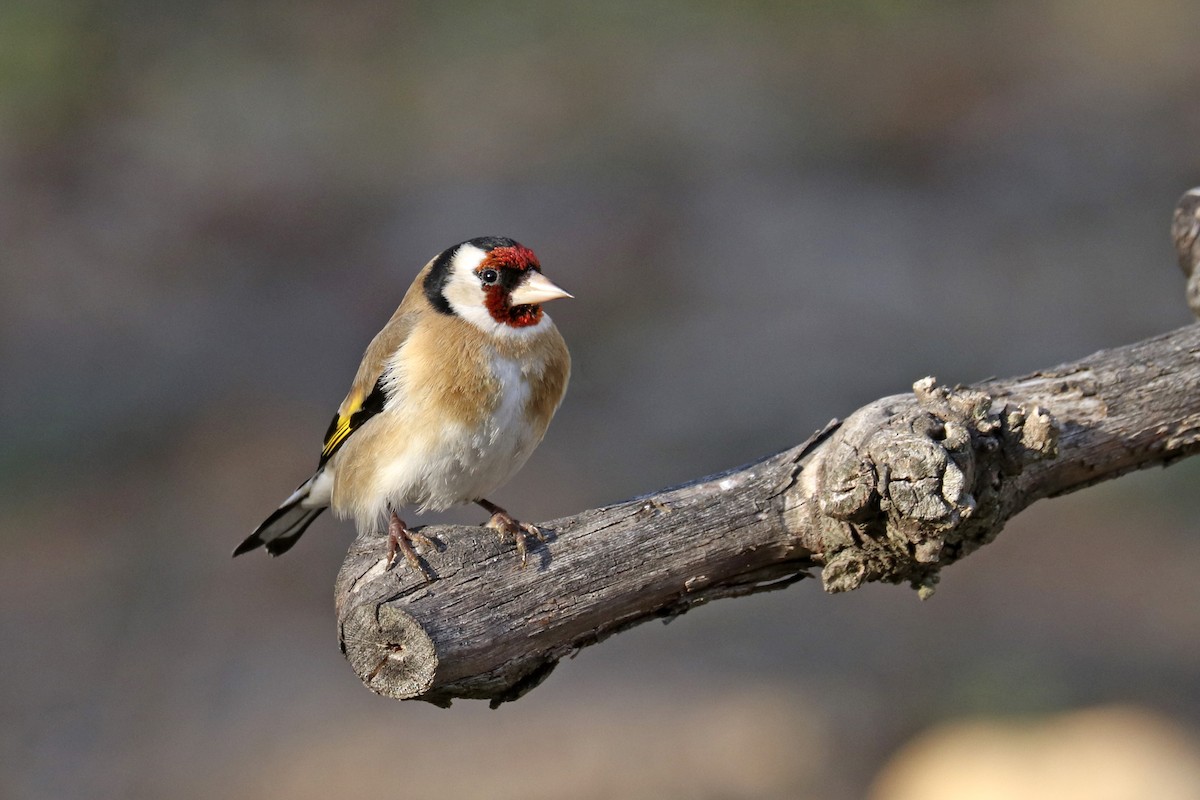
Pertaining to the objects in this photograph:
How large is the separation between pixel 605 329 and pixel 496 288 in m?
5.43

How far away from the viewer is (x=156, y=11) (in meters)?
12.1

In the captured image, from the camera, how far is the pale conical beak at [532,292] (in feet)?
12.8

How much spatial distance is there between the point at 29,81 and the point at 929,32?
7.80 meters

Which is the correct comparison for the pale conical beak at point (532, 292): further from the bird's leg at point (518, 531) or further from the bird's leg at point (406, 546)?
the bird's leg at point (406, 546)

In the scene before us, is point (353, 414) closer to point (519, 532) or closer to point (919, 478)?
point (519, 532)

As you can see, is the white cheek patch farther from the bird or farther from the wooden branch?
the wooden branch

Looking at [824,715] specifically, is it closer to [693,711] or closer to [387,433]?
[693,711]

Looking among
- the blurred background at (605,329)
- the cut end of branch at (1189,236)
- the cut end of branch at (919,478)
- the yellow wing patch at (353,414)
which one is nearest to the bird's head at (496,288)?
the yellow wing patch at (353,414)

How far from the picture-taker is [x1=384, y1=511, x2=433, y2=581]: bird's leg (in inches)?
117

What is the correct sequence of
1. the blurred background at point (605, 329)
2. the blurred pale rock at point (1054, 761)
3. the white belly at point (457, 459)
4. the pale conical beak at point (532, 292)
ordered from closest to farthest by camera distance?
the white belly at point (457, 459) < the pale conical beak at point (532, 292) < the blurred pale rock at point (1054, 761) < the blurred background at point (605, 329)

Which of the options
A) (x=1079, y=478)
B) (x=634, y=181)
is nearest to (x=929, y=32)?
(x=634, y=181)

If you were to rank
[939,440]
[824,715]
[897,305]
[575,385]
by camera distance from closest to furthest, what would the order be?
1. [939,440]
2. [824,715]
3. [575,385]
4. [897,305]

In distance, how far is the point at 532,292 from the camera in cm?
393

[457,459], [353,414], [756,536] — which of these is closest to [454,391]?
[457,459]
